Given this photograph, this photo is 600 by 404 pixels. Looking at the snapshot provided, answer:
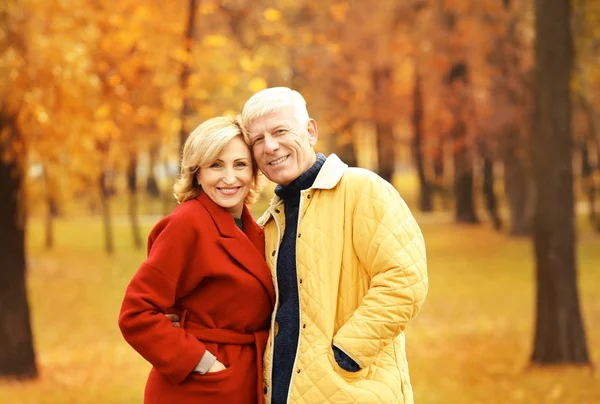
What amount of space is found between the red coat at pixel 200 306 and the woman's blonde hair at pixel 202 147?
0.09 metres

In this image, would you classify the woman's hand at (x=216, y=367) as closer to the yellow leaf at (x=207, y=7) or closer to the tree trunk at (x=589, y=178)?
the yellow leaf at (x=207, y=7)

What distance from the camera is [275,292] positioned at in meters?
3.83

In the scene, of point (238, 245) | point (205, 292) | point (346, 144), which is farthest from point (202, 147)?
point (346, 144)

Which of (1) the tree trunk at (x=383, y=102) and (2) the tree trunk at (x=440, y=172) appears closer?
(2) the tree trunk at (x=440, y=172)

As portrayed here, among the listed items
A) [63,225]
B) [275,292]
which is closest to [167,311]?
[275,292]

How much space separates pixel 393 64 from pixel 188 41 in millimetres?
17163

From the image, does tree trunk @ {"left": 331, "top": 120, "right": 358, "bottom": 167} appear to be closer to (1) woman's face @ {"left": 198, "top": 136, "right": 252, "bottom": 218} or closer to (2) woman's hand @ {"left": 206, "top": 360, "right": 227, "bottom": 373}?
(1) woman's face @ {"left": 198, "top": 136, "right": 252, "bottom": 218}

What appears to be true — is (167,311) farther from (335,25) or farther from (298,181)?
(335,25)

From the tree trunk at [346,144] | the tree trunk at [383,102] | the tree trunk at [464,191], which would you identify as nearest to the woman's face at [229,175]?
the tree trunk at [464,191]

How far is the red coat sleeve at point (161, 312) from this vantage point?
3.61 metres

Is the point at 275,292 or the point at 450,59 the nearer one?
the point at 275,292

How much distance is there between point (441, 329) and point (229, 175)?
1112cm

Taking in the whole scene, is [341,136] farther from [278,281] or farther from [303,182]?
[278,281]

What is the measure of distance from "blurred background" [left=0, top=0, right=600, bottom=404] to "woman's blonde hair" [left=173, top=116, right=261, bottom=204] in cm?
577
